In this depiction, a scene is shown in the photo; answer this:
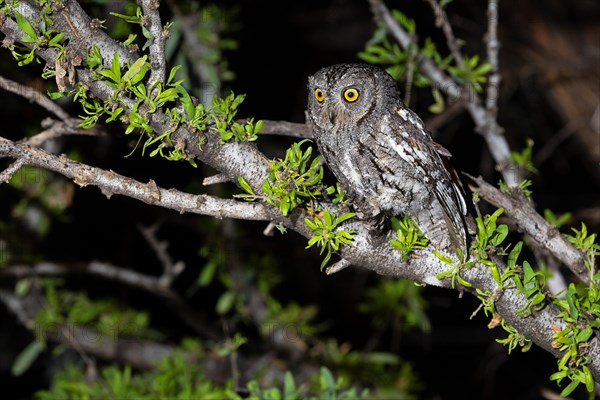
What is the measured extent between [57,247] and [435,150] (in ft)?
7.69

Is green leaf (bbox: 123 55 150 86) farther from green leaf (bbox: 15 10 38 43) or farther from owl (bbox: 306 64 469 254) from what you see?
owl (bbox: 306 64 469 254)

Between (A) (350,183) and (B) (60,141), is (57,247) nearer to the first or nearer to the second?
(B) (60,141)

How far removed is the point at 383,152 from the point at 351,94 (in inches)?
5.7

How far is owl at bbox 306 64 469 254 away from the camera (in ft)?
4.58

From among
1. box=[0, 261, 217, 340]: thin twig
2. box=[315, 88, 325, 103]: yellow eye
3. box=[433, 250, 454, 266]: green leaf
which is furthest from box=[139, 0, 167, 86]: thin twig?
box=[0, 261, 217, 340]: thin twig

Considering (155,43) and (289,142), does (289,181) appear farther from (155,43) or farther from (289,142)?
(289,142)

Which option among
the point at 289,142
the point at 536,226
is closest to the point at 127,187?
the point at 536,226

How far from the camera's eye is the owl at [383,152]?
139 centimetres

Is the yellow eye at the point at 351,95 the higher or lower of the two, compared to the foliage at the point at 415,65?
lower

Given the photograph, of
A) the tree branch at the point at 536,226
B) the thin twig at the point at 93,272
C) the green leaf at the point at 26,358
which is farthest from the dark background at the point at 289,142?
the tree branch at the point at 536,226

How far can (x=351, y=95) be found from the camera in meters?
1.43

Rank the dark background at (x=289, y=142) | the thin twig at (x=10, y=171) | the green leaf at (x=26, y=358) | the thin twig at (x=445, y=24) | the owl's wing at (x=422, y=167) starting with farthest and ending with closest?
the dark background at (x=289, y=142) < the green leaf at (x=26, y=358) < the thin twig at (x=445, y=24) < the owl's wing at (x=422, y=167) < the thin twig at (x=10, y=171)

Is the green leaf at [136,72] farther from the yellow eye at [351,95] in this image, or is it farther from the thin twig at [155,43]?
the yellow eye at [351,95]

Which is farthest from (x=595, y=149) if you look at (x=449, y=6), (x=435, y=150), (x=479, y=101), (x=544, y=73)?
(x=435, y=150)
